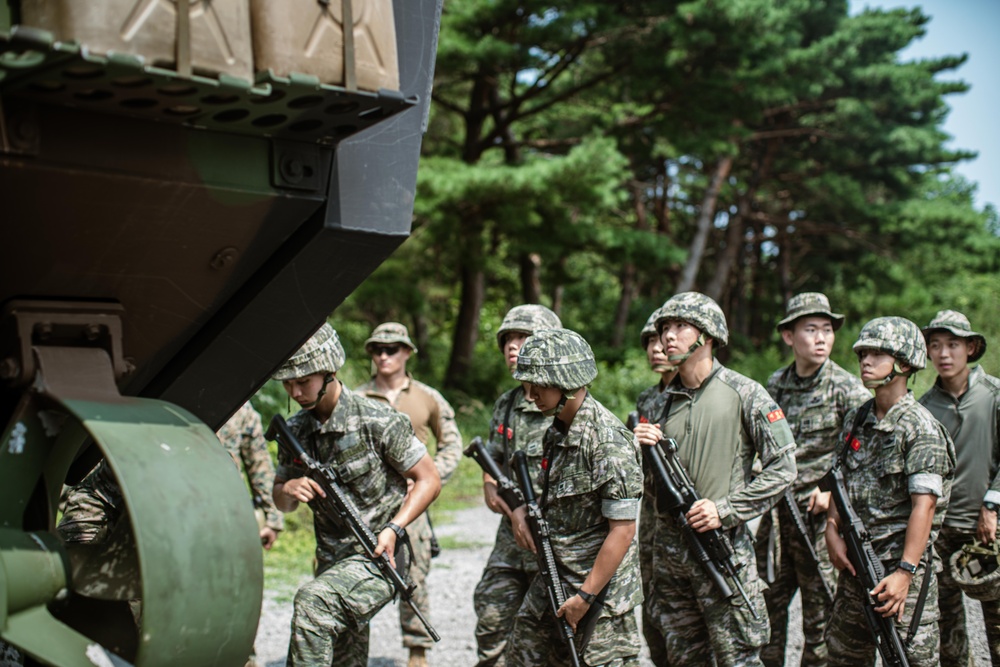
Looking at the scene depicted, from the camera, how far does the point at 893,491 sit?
A: 5.12m

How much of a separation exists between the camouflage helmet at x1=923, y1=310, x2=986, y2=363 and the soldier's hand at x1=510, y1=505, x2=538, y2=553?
Answer: 2.80 meters

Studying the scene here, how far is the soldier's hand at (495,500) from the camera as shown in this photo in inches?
204

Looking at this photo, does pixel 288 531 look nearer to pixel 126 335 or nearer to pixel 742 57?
pixel 126 335

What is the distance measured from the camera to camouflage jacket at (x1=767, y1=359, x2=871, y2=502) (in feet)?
20.2

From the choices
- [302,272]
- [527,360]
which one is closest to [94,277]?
[302,272]

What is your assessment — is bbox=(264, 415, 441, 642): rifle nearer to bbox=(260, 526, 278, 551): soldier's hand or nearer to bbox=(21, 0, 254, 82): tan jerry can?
bbox=(260, 526, 278, 551): soldier's hand

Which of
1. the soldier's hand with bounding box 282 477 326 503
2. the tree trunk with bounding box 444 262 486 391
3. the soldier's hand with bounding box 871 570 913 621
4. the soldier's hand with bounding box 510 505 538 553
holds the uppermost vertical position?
the soldier's hand with bounding box 282 477 326 503

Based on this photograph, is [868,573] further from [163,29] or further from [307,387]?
[163,29]

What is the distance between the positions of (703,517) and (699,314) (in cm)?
100

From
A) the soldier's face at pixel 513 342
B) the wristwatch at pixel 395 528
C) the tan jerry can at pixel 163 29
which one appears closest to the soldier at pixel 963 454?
the soldier's face at pixel 513 342

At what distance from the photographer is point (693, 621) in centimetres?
514

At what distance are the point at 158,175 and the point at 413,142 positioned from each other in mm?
775

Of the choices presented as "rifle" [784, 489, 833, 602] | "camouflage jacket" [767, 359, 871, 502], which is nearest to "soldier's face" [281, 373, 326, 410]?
"rifle" [784, 489, 833, 602]

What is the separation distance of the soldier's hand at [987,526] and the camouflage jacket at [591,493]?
2242 millimetres
